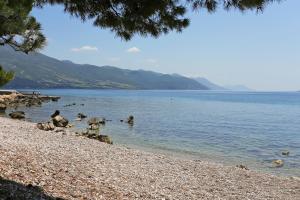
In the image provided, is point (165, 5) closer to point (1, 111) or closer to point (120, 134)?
point (120, 134)

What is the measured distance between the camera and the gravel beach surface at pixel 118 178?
1179 centimetres

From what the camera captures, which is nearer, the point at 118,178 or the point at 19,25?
the point at 19,25

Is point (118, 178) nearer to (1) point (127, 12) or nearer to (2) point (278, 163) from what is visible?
(1) point (127, 12)

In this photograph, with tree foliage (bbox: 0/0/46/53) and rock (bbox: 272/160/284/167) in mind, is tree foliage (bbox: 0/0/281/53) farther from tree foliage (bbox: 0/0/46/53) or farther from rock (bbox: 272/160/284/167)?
rock (bbox: 272/160/284/167)

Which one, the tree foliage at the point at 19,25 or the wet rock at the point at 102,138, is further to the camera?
the wet rock at the point at 102,138

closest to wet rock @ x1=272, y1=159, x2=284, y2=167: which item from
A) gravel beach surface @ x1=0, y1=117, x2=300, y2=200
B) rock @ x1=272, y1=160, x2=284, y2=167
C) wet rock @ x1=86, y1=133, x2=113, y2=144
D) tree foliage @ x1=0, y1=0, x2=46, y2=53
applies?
rock @ x1=272, y1=160, x2=284, y2=167

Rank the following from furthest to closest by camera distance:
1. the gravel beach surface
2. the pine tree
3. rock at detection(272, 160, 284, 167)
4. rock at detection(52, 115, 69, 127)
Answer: rock at detection(52, 115, 69, 127) < rock at detection(272, 160, 284, 167) < the gravel beach surface < the pine tree

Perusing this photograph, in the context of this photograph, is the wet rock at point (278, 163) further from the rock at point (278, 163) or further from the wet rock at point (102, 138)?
the wet rock at point (102, 138)

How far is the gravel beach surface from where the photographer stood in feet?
38.7

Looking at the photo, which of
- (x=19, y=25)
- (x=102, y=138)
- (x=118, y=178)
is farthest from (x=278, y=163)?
(x=19, y=25)

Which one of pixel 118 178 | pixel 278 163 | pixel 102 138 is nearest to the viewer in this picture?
pixel 118 178

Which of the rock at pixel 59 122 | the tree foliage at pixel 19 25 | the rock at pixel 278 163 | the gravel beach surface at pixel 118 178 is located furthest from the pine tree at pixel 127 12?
the rock at pixel 59 122

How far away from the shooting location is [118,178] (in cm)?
1573

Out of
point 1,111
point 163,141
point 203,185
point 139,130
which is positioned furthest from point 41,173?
point 1,111
